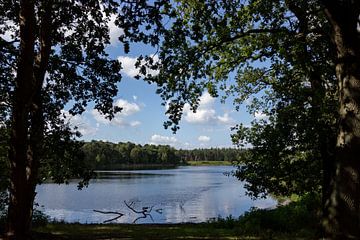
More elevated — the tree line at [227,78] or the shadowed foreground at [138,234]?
the tree line at [227,78]

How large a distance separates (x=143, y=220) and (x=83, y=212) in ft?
30.5

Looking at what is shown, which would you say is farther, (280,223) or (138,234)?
(280,223)

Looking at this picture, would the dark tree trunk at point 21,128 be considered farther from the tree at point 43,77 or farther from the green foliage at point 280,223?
the green foliage at point 280,223

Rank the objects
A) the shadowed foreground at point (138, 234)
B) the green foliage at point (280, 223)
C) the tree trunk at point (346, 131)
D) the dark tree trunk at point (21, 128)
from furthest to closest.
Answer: the green foliage at point (280, 223) → the shadowed foreground at point (138, 234) → the dark tree trunk at point (21, 128) → the tree trunk at point (346, 131)

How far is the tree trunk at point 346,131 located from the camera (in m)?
8.23

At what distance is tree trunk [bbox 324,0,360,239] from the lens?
8.23 m

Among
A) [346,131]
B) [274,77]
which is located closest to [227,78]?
[274,77]

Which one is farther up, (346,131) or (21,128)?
(21,128)

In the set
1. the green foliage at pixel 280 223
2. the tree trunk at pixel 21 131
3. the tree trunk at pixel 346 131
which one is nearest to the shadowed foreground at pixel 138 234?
the green foliage at pixel 280 223

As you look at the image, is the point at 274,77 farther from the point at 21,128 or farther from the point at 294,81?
the point at 21,128

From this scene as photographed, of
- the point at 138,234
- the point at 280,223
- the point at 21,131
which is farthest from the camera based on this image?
the point at 280,223

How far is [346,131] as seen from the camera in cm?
861

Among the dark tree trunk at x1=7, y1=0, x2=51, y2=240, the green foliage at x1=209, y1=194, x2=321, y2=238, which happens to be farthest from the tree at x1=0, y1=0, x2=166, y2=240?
the green foliage at x1=209, y1=194, x2=321, y2=238

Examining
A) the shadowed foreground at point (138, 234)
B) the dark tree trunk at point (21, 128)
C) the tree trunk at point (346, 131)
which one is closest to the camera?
the tree trunk at point (346, 131)
